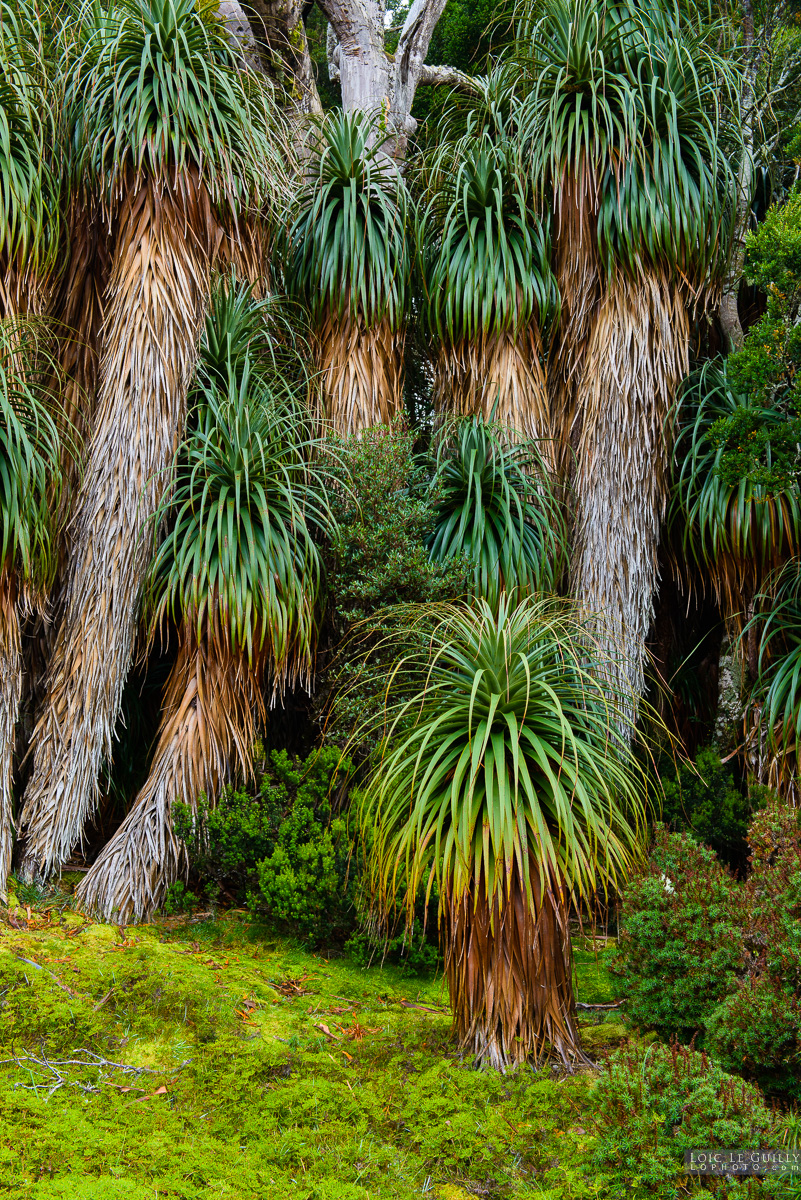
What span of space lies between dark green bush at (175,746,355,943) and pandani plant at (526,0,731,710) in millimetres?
1841

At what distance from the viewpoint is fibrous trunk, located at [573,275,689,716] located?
513 centimetres

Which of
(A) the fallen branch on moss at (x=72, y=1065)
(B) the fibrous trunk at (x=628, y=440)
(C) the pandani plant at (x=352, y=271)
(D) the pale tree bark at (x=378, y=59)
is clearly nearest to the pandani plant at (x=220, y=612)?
(C) the pandani plant at (x=352, y=271)

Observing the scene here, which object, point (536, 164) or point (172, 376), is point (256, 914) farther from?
point (536, 164)

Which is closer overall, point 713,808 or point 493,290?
point 713,808

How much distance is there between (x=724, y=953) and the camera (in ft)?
9.86

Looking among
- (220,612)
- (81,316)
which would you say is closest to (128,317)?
(81,316)

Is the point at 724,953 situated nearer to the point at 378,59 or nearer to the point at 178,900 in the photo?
the point at 178,900

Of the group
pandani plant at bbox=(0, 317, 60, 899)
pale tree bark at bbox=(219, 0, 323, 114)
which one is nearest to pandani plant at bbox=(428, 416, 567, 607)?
pandani plant at bbox=(0, 317, 60, 899)

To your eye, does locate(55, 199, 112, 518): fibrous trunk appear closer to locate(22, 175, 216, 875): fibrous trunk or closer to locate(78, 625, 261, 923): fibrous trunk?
locate(22, 175, 216, 875): fibrous trunk

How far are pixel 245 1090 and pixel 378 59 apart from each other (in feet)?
24.4

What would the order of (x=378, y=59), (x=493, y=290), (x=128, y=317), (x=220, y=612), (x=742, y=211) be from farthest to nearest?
(x=378, y=59), (x=742, y=211), (x=493, y=290), (x=128, y=317), (x=220, y=612)

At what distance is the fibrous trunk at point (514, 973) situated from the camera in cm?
302

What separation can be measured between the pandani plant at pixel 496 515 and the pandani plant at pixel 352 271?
63 cm

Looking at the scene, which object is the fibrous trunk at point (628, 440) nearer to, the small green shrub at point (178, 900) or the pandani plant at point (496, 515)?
the pandani plant at point (496, 515)
